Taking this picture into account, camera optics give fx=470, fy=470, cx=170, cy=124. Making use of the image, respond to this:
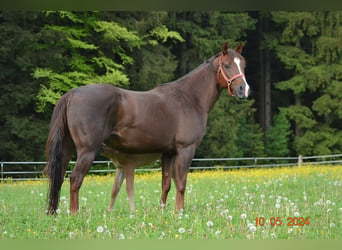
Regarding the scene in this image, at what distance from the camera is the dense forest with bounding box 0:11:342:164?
70.4 ft

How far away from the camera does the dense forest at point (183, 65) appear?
21.5 metres

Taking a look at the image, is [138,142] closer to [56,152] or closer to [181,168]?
[181,168]

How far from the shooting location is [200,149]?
2716 centimetres

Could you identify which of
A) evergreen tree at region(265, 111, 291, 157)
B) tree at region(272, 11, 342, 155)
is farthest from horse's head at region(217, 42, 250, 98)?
tree at region(272, 11, 342, 155)

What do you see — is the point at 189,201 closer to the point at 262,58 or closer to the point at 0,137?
the point at 0,137

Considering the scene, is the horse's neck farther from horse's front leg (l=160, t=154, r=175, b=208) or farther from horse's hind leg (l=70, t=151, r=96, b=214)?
horse's hind leg (l=70, t=151, r=96, b=214)

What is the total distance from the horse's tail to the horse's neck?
2.25 metres

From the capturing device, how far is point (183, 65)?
28938 mm

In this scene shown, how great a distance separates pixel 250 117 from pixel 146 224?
28023 mm

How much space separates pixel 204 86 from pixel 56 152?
113 inches

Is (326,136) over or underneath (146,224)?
underneath

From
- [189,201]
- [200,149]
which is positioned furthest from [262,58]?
[189,201]

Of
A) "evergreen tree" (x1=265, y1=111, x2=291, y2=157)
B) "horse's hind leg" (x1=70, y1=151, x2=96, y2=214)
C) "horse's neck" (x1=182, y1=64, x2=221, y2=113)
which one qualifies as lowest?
"evergreen tree" (x1=265, y1=111, x2=291, y2=157)
